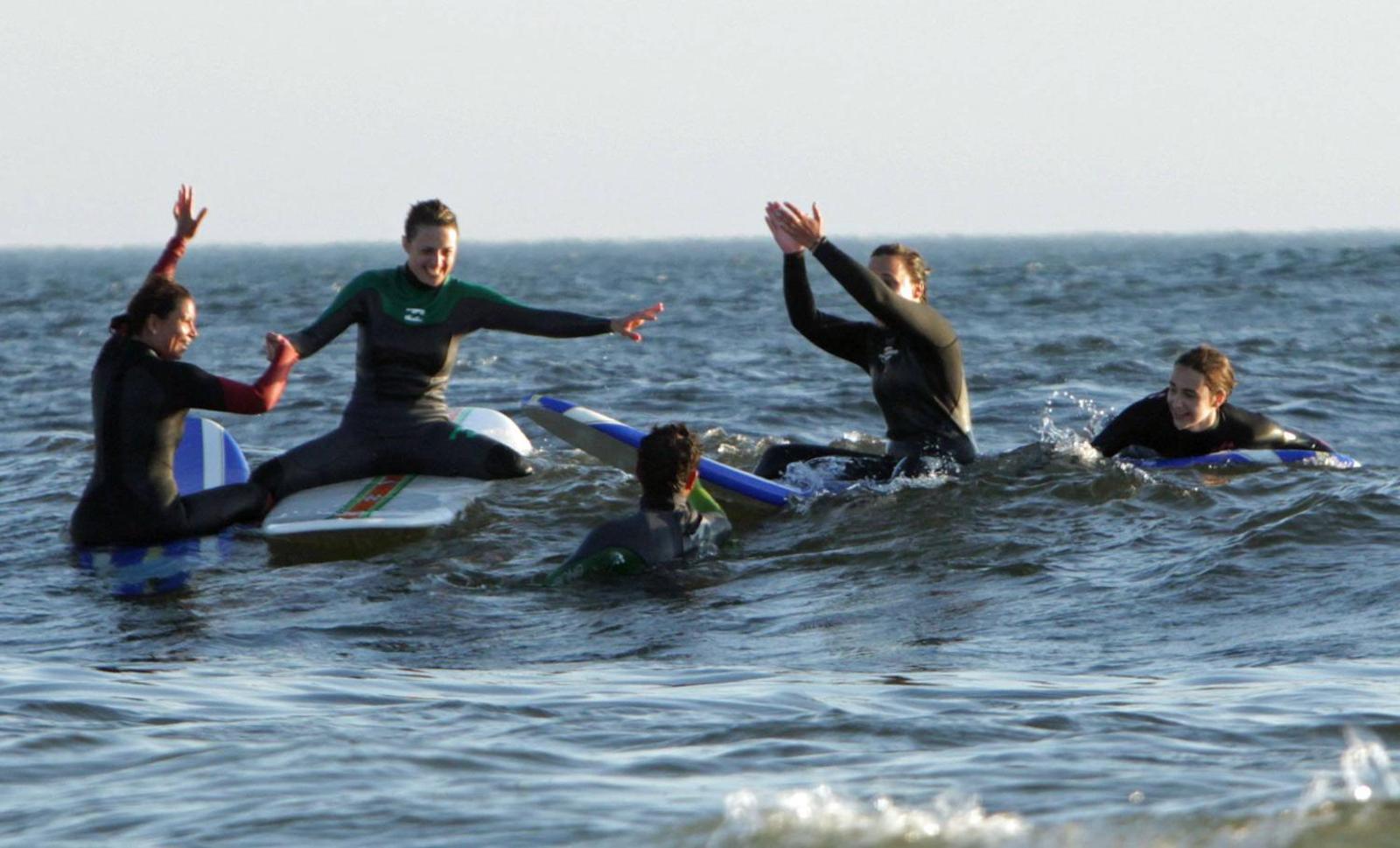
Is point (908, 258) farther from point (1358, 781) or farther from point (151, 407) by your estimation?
point (1358, 781)

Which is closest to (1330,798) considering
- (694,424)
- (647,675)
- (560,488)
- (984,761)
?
(984,761)

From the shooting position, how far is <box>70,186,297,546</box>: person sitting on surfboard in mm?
8523

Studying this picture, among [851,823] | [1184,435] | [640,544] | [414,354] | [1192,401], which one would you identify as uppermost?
[414,354]

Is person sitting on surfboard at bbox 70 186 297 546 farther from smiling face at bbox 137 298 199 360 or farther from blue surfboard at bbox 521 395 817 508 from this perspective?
blue surfboard at bbox 521 395 817 508

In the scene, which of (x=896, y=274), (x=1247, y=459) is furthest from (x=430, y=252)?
(x=1247, y=459)

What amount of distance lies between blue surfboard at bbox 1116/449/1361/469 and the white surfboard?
371 centimetres

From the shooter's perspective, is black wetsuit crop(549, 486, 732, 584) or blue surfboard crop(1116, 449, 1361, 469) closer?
black wetsuit crop(549, 486, 732, 584)

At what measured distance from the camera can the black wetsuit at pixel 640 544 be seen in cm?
819

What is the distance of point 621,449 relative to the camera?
10695 mm

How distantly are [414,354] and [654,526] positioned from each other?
7.30 ft

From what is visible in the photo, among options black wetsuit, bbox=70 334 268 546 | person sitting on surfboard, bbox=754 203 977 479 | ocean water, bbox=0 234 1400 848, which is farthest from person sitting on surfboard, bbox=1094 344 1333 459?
black wetsuit, bbox=70 334 268 546

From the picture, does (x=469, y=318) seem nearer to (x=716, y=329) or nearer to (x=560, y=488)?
(x=560, y=488)

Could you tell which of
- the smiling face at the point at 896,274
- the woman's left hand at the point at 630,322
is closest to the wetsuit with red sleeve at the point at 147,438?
the woman's left hand at the point at 630,322

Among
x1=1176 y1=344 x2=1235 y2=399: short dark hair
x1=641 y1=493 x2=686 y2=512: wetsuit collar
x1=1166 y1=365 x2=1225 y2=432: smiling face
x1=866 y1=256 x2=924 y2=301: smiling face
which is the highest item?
x1=866 y1=256 x2=924 y2=301: smiling face
